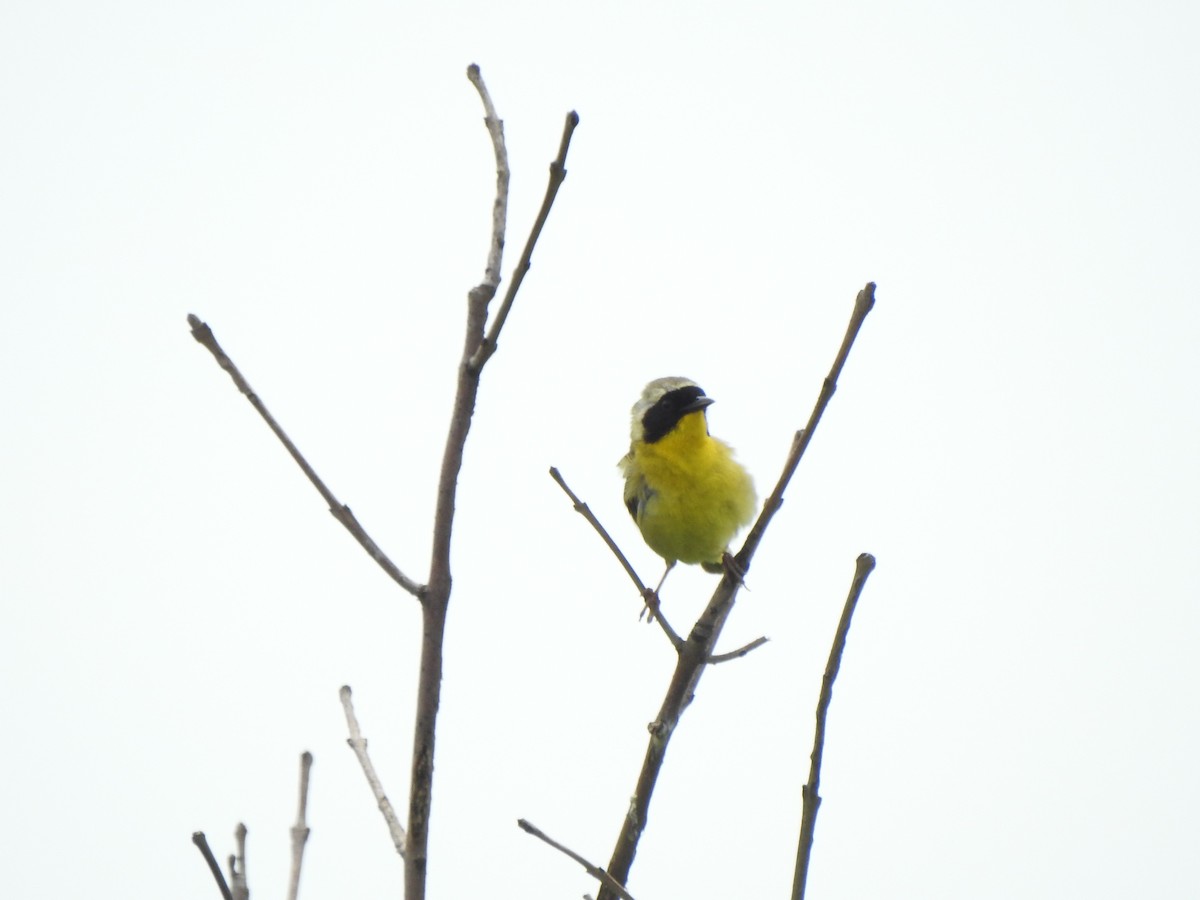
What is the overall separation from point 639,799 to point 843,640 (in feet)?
Result: 2.66

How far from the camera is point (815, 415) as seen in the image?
7.75 feet

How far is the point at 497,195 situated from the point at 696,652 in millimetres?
1422

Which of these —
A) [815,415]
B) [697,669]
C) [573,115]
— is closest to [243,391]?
[573,115]

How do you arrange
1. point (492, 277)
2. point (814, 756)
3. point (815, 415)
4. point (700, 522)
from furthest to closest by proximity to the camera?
point (700, 522) → point (815, 415) → point (492, 277) → point (814, 756)

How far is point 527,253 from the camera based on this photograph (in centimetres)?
204

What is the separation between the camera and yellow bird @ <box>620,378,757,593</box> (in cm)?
658

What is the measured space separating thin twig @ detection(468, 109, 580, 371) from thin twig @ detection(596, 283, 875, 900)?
629mm

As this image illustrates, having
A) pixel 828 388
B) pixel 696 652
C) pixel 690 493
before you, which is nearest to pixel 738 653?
pixel 696 652

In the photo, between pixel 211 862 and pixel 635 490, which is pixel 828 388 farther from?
pixel 635 490

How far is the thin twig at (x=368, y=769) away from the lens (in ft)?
7.76

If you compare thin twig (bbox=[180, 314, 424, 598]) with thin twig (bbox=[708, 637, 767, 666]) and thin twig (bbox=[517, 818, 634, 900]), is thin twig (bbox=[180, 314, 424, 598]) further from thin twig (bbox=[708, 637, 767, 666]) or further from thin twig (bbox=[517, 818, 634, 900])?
thin twig (bbox=[708, 637, 767, 666])

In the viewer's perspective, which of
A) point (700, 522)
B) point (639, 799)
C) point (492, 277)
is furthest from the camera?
point (700, 522)

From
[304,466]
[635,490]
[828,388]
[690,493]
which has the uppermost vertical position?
[635,490]

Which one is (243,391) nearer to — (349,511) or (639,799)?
(349,511)
